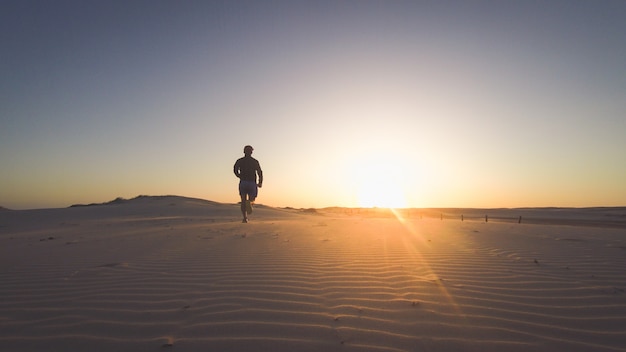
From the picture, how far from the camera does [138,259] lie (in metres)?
5.39

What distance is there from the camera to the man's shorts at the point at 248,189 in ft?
36.8

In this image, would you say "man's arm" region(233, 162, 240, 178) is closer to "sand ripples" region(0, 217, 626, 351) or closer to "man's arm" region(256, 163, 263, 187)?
"man's arm" region(256, 163, 263, 187)

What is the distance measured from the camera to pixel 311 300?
3.46m

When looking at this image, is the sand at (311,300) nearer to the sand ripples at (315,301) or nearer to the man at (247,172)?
the sand ripples at (315,301)

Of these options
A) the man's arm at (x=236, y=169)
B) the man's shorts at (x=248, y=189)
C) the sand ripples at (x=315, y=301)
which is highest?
the man's arm at (x=236, y=169)

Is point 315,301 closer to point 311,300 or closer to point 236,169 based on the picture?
point 311,300

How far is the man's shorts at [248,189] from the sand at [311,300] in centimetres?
519

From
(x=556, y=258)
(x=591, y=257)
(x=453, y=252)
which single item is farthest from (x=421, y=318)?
(x=591, y=257)

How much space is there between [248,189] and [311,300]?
26.7ft

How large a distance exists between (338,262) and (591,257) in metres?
4.26

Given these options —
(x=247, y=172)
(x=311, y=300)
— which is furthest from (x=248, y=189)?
(x=311, y=300)

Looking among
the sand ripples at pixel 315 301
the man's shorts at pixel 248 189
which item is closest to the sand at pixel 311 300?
the sand ripples at pixel 315 301

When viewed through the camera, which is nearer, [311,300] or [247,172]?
[311,300]

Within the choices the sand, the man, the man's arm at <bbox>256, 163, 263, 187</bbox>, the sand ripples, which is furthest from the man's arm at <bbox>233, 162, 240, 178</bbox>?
the sand ripples
